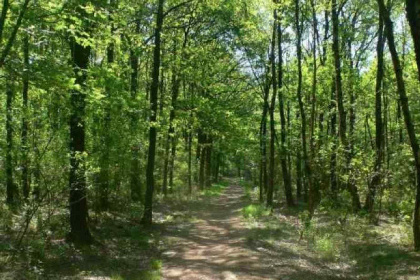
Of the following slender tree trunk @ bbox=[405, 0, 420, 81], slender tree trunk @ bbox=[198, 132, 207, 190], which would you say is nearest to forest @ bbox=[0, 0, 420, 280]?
slender tree trunk @ bbox=[405, 0, 420, 81]

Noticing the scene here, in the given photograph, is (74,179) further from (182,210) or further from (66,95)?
(182,210)

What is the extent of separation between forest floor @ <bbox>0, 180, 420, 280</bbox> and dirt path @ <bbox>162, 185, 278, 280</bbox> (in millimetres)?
24

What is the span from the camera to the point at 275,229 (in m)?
15.4

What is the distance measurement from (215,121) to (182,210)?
19.7 ft

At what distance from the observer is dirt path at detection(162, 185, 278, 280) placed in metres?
9.66

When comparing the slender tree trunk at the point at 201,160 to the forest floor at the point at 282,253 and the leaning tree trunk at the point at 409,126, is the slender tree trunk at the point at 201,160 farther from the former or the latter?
the leaning tree trunk at the point at 409,126

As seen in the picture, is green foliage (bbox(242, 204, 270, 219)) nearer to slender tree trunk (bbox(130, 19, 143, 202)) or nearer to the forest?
the forest

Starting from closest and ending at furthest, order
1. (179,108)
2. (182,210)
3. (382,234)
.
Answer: (382,234) < (179,108) < (182,210)

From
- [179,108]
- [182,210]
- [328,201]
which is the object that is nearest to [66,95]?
[328,201]

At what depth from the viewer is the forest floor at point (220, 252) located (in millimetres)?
9344

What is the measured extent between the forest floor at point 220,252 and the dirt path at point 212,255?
0.02 m

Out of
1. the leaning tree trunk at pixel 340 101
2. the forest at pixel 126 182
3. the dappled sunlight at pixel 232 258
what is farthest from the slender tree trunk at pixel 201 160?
the leaning tree trunk at pixel 340 101

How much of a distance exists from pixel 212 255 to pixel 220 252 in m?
0.39

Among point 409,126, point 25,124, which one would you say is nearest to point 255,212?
point 409,126
